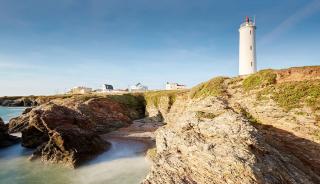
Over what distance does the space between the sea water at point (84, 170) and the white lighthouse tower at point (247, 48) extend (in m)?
27.7

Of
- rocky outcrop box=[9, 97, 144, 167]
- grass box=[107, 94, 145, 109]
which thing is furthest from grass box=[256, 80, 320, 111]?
grass box=[107, 94, 145, 109]

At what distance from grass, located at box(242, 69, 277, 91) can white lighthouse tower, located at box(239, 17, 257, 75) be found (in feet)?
80.7

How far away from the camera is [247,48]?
1953 inches

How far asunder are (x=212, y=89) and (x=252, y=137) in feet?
39.3

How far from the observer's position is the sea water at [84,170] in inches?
891

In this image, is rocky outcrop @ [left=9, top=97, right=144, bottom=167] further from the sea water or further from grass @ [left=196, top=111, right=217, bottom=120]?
grass @ [left=196, top=111, right=217, bottom=120]

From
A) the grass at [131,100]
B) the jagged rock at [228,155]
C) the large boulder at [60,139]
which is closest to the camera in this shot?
the jagged rock at [228,155]

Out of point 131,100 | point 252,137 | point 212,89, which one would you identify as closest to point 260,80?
point 212,89

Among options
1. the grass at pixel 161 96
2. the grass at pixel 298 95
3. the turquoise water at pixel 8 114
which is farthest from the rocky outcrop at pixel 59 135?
the turquoise water at pixel 8 114

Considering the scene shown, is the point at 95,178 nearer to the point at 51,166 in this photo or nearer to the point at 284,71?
the point at 51,166

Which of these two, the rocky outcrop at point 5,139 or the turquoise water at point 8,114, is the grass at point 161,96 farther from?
the turquoise water at point 8,114

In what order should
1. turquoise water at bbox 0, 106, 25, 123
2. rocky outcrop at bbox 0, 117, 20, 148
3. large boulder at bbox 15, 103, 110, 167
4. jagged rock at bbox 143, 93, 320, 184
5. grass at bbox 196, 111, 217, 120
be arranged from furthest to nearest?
turquoise water at bbox 0, 106, 25, 123 < rocky outcrop at bbox 0, 117, 20, 148 < large boulder at bbox 15, 103, 110, 167 < grass at bbox 196, 111, 217, 120 < jagged rock at bbox 143, 93, 320, 184

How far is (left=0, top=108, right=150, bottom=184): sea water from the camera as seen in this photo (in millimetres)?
22641

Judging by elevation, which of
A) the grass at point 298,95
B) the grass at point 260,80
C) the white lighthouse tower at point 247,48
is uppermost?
the white lighthouse tower at point 247,48
